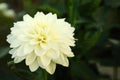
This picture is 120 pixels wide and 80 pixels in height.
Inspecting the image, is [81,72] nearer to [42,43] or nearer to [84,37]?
→ [84,37]

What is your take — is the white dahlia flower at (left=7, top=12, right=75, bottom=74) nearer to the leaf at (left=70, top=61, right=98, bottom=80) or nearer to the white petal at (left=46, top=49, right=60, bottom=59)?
the white petal at (left=46, top=49, right=60, bottom=59)

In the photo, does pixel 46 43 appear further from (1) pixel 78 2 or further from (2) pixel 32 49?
(1) pixel 78 2

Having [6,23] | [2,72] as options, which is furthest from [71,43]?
[6,23]

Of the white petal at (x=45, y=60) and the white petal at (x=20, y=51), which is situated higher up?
the white petal at (x=20, y=51)

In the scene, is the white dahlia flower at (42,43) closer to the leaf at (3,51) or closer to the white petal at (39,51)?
the white petal at (39,51)

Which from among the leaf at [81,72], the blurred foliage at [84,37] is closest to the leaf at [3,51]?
the blurred foliage at [84,37]
